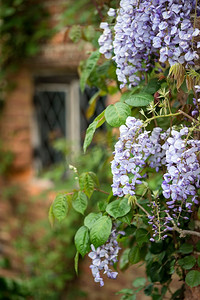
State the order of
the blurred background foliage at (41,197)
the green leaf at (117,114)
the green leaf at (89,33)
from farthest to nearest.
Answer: the blurred background foliage at (41,197) → the green leaf at (89,33) → the green leaf at (117,114)

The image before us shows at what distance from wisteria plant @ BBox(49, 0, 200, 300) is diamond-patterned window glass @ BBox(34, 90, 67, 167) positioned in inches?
102

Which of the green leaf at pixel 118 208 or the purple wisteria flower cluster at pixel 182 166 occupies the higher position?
the purple wisteria flower cluster at pixel 182 166

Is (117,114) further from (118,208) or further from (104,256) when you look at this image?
(104,256)

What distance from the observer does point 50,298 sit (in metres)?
3.41

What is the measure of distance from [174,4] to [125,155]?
1.33ft

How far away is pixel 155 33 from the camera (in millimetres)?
1188

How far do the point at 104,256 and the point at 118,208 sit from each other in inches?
6.4

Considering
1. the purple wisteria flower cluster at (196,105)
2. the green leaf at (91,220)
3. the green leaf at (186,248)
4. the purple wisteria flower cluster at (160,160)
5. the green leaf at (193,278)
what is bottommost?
the green leaf at (193,278)

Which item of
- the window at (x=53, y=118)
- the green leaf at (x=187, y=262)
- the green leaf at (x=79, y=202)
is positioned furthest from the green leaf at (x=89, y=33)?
the window at (x=53, y=118)

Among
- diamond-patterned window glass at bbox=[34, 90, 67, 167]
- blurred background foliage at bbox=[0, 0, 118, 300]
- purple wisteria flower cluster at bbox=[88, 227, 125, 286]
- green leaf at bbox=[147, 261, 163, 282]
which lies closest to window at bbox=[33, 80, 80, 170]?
diamond-patterned window glass at bbox=[34, 90, 67, 167]

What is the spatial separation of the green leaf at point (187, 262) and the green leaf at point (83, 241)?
0.98 feet

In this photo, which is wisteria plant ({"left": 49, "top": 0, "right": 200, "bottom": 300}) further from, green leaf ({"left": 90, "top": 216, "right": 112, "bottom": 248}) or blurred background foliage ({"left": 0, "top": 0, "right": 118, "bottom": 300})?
blurred background foliage ({"left": 0, "top": 0, "right": 118, "bottom": 300})

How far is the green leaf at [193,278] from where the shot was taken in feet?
4.11

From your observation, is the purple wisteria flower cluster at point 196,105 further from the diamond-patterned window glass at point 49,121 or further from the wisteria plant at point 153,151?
the diamond-patterned window glass at point 49,121
